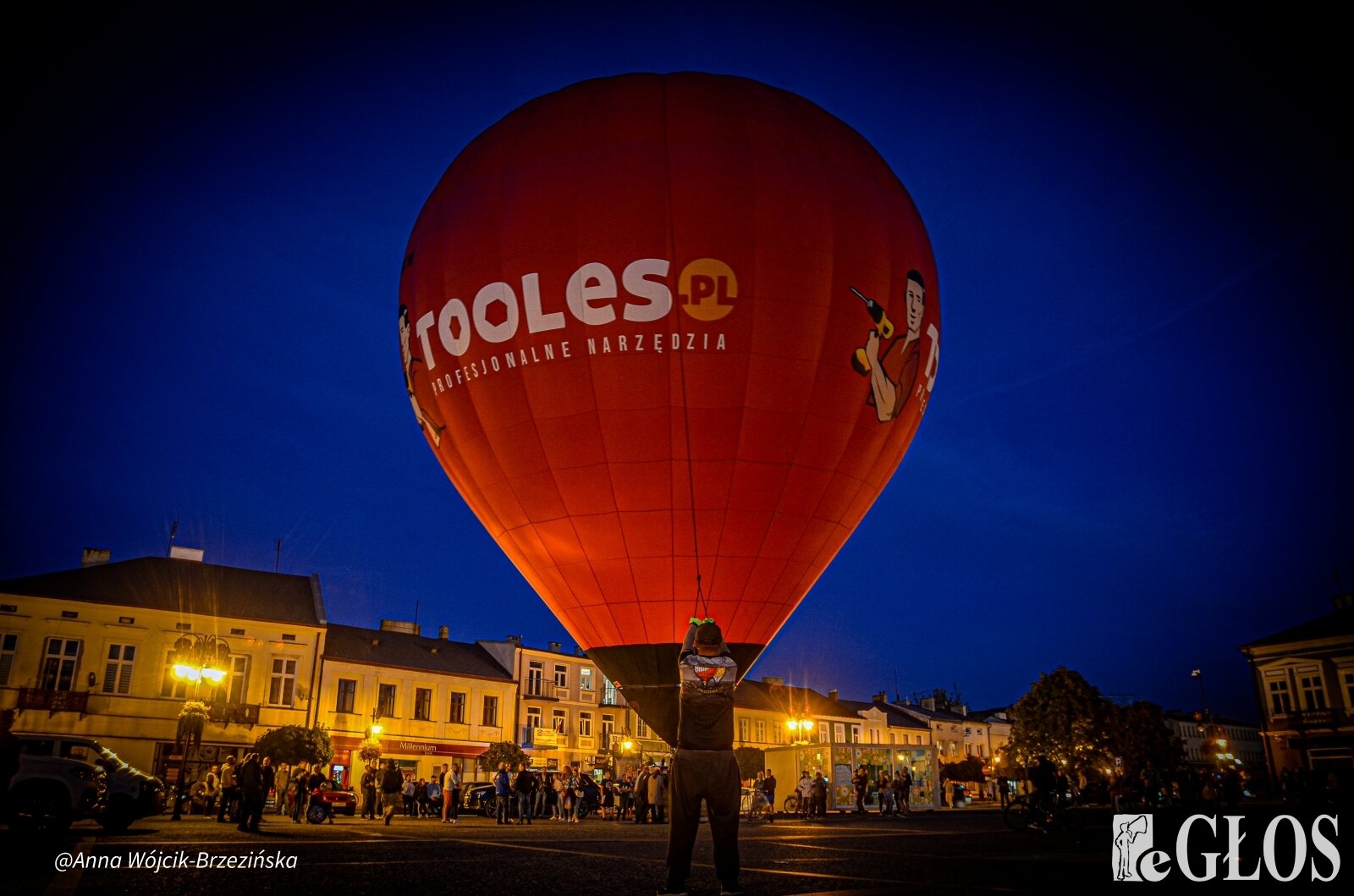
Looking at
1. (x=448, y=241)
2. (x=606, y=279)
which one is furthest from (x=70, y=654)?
(x=606, y=279)

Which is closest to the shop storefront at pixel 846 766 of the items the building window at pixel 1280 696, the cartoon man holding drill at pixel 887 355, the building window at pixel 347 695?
the cartoon man holding drill at pixel 887 355

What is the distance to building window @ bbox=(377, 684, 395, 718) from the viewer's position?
4566cm

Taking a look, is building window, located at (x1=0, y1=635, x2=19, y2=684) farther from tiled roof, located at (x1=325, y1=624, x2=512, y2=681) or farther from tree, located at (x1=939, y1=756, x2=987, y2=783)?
tree, located at (x1=939, y1=756, x2=987, y2=783)

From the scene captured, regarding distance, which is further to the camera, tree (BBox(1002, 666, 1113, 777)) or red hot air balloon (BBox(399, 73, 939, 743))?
tree (BBox(1002, 666, 1113, 777))

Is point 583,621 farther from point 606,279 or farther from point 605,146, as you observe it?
point 605,146

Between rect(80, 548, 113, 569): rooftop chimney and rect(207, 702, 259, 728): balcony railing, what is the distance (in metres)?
9.76

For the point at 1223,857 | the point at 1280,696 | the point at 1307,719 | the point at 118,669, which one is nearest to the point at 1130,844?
the point at 1223,857

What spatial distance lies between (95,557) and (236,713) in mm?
10806

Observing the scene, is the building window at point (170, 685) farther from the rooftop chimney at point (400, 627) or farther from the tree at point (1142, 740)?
the tree at point (1142, 740)

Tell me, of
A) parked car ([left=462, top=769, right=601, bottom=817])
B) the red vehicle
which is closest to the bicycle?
parked car ([left=462, top=769, right=601, bottom=817])

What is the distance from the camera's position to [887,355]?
15.2 metres

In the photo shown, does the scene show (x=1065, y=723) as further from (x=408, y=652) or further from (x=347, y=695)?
(x=347, y=695)

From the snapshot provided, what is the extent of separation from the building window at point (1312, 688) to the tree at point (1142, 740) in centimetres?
772

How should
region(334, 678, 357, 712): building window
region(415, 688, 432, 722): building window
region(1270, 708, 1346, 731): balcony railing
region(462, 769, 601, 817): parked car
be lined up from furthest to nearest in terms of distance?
region(1270, 708, 1346, 731): balcony railing → region(415, 688, 432, 722): building window → region(334, 678, 357, 712): building window → region(462, 769, 601, 817): parked car
